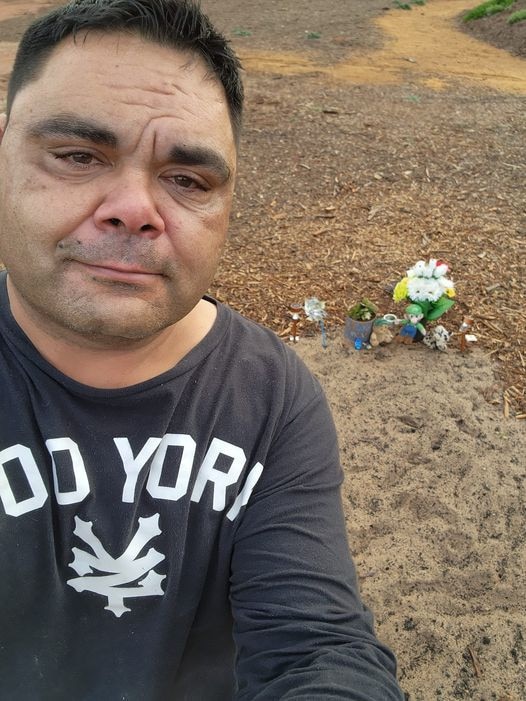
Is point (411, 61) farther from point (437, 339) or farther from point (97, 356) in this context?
point (97, 356)

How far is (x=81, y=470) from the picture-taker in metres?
1.31

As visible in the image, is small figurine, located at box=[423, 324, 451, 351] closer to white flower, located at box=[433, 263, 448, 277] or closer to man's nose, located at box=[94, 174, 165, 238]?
white flower, located at box=[433, 263, 448, 277]

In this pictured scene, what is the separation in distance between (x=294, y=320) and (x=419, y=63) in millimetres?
8099

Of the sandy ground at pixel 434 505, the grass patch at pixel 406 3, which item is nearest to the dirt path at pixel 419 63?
the grass patch at pixel 406 3

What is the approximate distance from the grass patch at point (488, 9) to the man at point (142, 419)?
49.4ft

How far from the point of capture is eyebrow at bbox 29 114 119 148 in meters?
1.18

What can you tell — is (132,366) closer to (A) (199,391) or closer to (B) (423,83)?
(A) (199,391)

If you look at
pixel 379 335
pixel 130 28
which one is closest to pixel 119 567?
pixel 130 28

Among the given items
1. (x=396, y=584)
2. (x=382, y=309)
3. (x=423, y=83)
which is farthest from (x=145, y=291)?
(x=423, y=83)

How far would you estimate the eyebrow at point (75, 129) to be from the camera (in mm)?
1177

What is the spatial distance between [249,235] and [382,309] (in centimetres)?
149

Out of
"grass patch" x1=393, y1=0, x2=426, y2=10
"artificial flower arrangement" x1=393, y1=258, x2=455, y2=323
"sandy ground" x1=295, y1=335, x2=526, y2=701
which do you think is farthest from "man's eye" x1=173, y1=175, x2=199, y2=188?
"grass patch" x1=393, y1=0, x2=426, y2=10

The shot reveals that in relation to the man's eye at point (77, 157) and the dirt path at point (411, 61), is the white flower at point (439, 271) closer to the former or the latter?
the man's eye at point (77, 157)

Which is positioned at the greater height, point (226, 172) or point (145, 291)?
point (226, 172)
